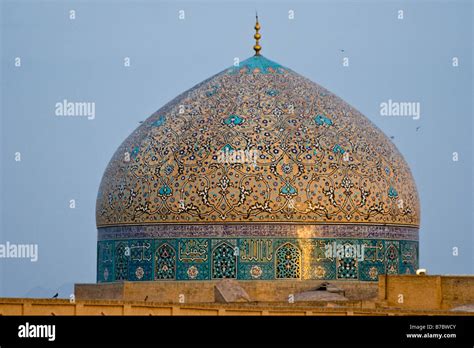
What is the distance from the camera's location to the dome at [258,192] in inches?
1128

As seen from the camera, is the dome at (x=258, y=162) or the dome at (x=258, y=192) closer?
the dome at (x=258, y=192)

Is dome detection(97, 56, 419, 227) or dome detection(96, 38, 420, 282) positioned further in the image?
dome detection(97, 56, 419, 227)

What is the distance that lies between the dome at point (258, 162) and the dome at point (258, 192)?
2 centimetres

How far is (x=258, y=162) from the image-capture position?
2889cm

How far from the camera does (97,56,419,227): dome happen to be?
94.6ft

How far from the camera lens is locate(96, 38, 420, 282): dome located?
1128 inches

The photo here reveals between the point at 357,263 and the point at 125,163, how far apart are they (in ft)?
12.3

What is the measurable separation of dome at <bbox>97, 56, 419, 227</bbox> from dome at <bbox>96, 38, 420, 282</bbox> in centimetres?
2

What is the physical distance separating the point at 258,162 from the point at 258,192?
0.43 meters

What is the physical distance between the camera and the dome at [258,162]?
28844mm
